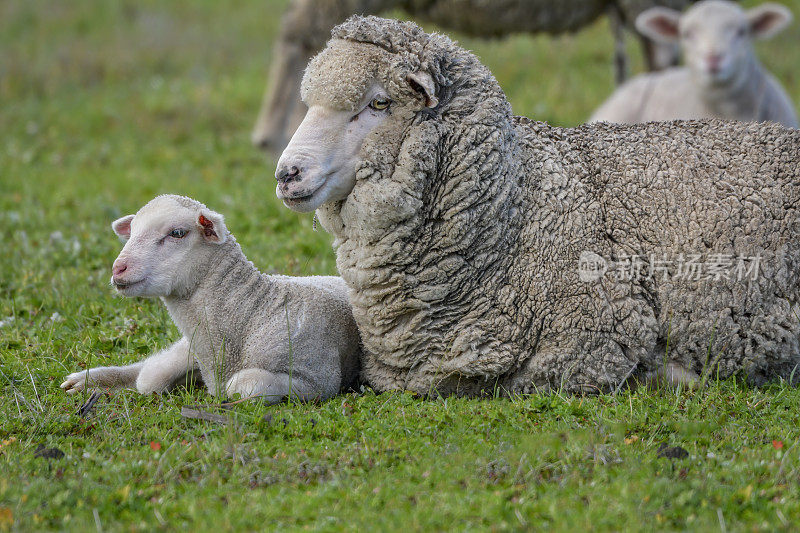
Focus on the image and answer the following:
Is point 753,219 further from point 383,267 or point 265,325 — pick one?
point 265,325

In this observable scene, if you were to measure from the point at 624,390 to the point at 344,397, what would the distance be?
4.16 feet

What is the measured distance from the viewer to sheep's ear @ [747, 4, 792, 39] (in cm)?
940

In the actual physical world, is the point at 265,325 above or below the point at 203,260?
below

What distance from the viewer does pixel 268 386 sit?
4.43 m

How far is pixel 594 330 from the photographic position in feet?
14.9

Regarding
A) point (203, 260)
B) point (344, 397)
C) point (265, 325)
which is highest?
point (203, 260)

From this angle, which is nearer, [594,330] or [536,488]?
[536,488]

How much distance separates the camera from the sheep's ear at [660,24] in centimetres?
977

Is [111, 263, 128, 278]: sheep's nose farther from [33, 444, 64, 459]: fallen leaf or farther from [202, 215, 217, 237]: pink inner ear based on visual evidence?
[33, 444, 64, 459]: fallen leaf

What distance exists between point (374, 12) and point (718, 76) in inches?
128

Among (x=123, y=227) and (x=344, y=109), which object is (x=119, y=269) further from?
(x=344, y=109)

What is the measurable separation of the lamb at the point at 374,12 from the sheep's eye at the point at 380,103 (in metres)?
5.32

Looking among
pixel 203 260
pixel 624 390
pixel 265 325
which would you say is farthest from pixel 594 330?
pixel 203 260

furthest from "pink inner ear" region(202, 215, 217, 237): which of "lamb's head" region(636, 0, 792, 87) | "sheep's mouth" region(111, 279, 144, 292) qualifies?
"lamb's head" region(636, 0, 792, 87)
